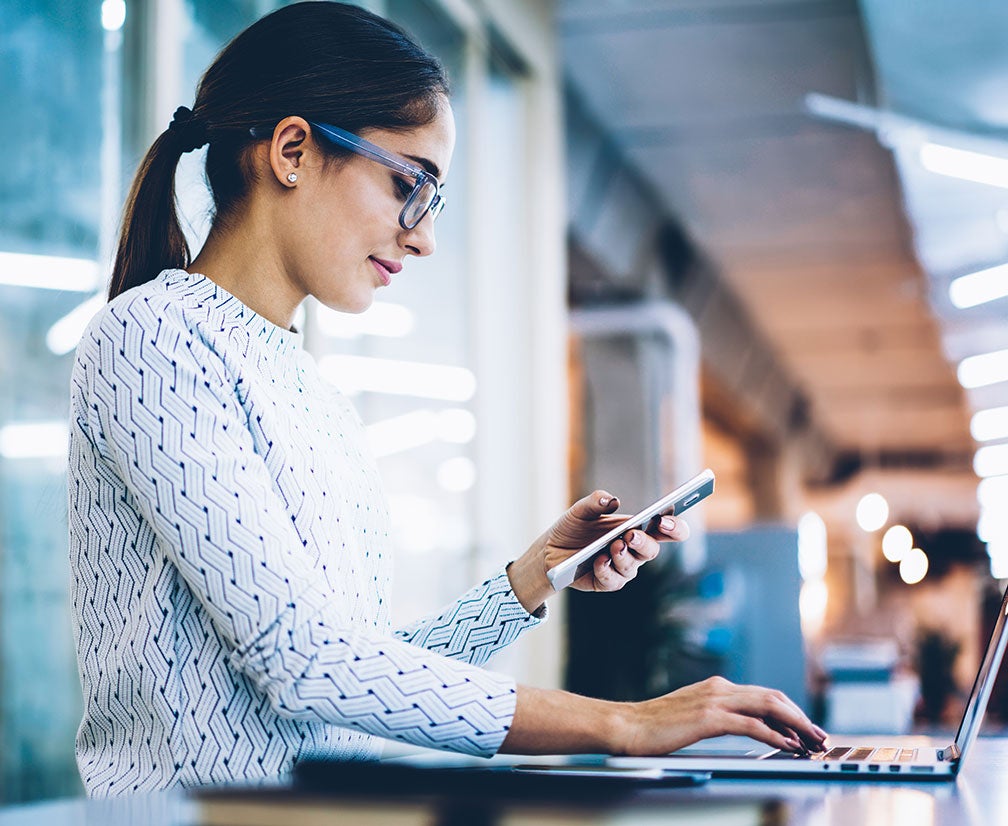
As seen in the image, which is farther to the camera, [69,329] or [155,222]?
[69,329]

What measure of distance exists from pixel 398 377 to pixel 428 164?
9.72 feet

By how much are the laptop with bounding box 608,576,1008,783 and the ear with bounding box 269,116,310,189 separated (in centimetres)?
71

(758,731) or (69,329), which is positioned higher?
(69,329)

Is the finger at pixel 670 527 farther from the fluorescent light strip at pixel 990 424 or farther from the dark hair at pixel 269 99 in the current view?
the fluorescent light strip at pixel 990 424

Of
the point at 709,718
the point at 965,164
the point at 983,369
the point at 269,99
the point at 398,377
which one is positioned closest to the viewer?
the point at 709,718

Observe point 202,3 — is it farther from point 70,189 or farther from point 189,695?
point 189,695

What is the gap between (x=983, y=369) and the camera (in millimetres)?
11375

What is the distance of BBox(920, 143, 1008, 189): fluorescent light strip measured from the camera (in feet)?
18.8

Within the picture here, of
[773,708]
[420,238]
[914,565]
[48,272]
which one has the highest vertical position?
[48,272]

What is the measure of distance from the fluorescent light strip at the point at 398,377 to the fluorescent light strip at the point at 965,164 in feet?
8.92

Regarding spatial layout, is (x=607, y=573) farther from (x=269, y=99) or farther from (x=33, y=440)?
(x=33, y=440)

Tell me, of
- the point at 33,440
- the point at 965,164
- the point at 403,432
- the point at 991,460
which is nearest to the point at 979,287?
the point at 965,164

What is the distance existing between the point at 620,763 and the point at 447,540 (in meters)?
3.51

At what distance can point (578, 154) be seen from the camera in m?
6.96
